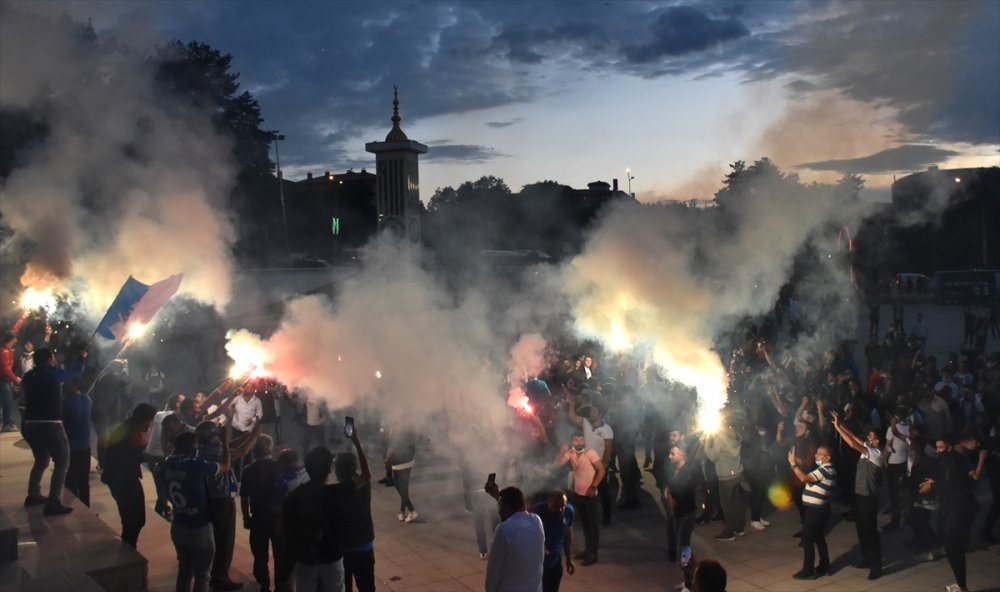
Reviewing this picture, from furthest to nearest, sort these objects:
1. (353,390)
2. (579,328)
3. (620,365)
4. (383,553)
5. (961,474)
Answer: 1. (579,328)
2. (620,365)
3. (353,390)
4. (383,553)
5. (961,474)

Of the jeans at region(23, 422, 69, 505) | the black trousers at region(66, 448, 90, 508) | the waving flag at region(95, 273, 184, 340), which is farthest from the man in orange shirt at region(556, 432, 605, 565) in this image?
the waving flag at region(95, 273, 184, 340)

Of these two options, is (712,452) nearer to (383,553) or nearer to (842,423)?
(842,423)

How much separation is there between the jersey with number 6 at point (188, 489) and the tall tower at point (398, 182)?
960cm

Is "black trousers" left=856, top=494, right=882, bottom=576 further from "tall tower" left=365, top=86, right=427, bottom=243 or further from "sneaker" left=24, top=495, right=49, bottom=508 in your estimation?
"tall tower" left=365, top=86, right=427, bottom=243

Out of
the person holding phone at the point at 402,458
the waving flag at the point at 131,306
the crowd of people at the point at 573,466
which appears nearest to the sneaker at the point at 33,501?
the crowd of people at the point at 573,466

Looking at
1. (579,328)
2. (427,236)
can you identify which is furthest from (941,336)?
(427,236)

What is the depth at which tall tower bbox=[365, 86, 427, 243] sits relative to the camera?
15156 mm

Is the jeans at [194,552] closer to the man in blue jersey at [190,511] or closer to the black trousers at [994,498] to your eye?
the man in blue jersey at [190,511]

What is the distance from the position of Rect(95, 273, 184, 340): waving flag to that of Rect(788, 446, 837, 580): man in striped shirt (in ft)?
25.9

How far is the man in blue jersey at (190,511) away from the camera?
564 centimetres

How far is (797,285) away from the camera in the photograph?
15.5 metres

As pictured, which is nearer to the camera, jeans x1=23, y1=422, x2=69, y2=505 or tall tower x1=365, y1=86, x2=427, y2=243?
jeans x1=23, y1=422, x2=69, y2=505

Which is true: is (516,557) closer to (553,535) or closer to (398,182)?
(553,535)

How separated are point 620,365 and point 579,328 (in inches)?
81.0
